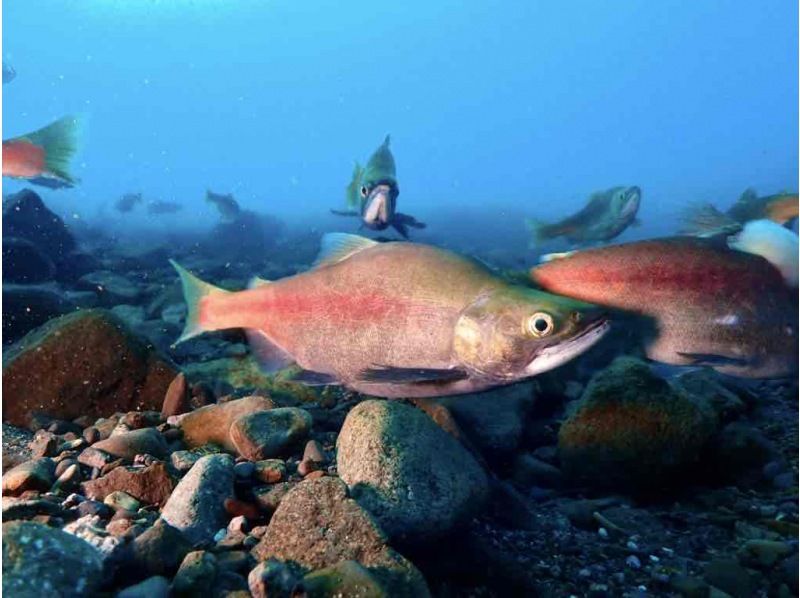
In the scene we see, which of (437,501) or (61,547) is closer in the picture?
(61,547)

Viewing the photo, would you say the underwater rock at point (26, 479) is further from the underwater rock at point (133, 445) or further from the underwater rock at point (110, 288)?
the underwater rock at point (110, 288)

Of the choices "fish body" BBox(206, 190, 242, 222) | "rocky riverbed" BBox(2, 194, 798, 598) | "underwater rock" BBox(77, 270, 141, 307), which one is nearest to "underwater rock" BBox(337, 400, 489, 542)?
"rocky riverbed" BBox(2, 194, 798, 598)

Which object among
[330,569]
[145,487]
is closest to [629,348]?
[330,569]

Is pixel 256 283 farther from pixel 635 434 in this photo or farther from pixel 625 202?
pixel 625 202

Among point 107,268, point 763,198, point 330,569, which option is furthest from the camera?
point 107,268

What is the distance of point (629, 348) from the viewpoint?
11.0 feet

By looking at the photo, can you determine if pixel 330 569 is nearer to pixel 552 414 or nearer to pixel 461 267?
pixel 461 267

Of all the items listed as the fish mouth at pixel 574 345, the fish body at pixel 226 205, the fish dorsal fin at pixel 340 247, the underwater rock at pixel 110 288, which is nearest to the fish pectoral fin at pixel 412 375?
the fish mouth at pixel 574 345

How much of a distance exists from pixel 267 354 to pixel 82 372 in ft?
4.42

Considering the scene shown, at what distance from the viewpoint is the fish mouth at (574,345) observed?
2689 mm

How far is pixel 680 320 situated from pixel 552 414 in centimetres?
178

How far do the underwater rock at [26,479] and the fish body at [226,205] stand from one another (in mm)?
19871

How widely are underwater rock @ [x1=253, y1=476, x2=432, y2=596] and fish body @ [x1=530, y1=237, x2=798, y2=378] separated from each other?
176 cm

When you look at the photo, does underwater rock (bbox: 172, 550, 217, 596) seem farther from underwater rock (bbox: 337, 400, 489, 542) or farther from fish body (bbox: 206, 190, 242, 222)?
fish body (bbox: 206, 190, 242, 222)
